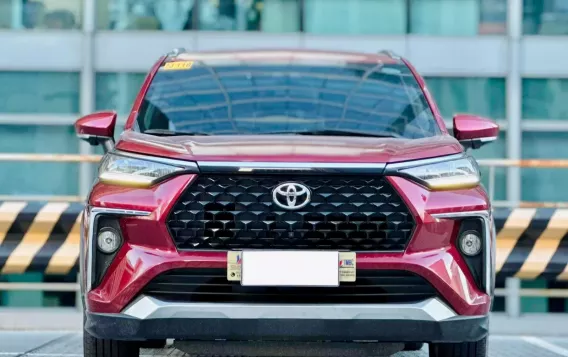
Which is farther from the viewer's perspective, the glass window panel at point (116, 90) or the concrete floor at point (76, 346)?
the glass window panel at point (116, 90)

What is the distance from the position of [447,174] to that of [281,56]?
6.18ft

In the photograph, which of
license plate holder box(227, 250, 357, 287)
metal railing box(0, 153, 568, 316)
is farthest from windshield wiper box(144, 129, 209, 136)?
metal railing box(0, 153, 568, 316)

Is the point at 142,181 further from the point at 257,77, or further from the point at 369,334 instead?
the point at 257,77

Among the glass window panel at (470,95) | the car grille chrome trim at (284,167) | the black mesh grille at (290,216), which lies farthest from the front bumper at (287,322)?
the glass window panel at (470,95)

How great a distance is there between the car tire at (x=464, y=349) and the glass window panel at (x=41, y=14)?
15412 millimetres

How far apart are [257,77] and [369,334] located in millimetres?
1983

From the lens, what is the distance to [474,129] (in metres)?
6.11

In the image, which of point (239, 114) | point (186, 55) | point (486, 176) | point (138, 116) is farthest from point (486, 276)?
point (486, 176)

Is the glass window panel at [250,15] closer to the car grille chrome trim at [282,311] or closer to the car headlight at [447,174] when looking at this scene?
the car headlight at [447,174]

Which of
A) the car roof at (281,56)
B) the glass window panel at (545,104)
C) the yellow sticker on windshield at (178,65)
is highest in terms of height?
the car roof at (281,56)

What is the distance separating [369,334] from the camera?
4.89m

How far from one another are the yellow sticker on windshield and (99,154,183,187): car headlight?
1395mm

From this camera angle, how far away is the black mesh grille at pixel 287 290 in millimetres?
4914

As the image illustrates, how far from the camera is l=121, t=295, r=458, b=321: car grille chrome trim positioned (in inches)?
191
